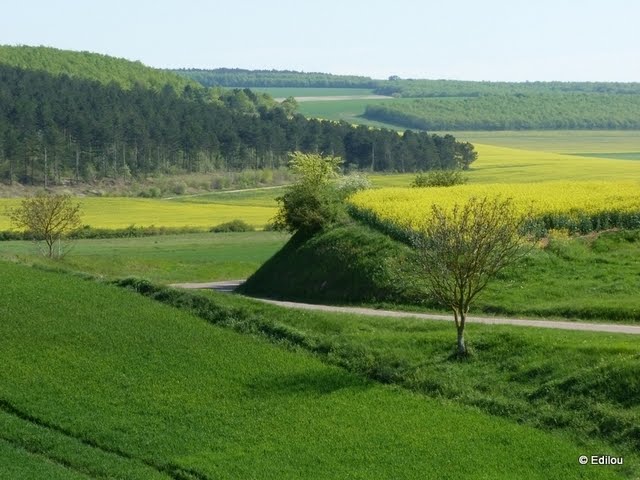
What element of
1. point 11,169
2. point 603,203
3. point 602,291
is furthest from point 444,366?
point 11,169

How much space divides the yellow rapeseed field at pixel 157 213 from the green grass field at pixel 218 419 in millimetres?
53612

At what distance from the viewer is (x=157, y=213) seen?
98.0m

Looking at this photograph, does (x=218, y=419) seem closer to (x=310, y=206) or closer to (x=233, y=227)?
(x=310, y=206)

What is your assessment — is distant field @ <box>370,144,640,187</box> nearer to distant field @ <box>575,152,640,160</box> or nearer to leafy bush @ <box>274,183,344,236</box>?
distant field @ <box>575,152,640,160</box>

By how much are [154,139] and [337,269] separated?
4257 inches

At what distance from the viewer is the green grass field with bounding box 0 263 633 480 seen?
78.4 feet

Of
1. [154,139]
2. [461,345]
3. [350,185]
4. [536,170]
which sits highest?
[350,185]

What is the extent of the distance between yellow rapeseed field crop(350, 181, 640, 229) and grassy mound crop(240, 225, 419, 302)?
1590mm

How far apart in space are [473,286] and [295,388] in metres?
8.02

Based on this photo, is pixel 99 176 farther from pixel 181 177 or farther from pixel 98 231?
pixel 98 231

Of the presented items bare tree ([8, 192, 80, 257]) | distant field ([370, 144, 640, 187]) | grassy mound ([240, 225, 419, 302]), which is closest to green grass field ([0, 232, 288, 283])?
bare tree ([8, 192, 80, 257])

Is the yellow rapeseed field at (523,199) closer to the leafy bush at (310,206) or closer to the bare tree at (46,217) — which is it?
the leafy bush at (310,206)

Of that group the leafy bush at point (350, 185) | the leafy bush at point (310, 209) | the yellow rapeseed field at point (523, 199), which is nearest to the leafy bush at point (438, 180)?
the leafy bush at point (350, 185)

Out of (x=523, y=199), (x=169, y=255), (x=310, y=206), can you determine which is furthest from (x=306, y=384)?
(x=169, y=255)
